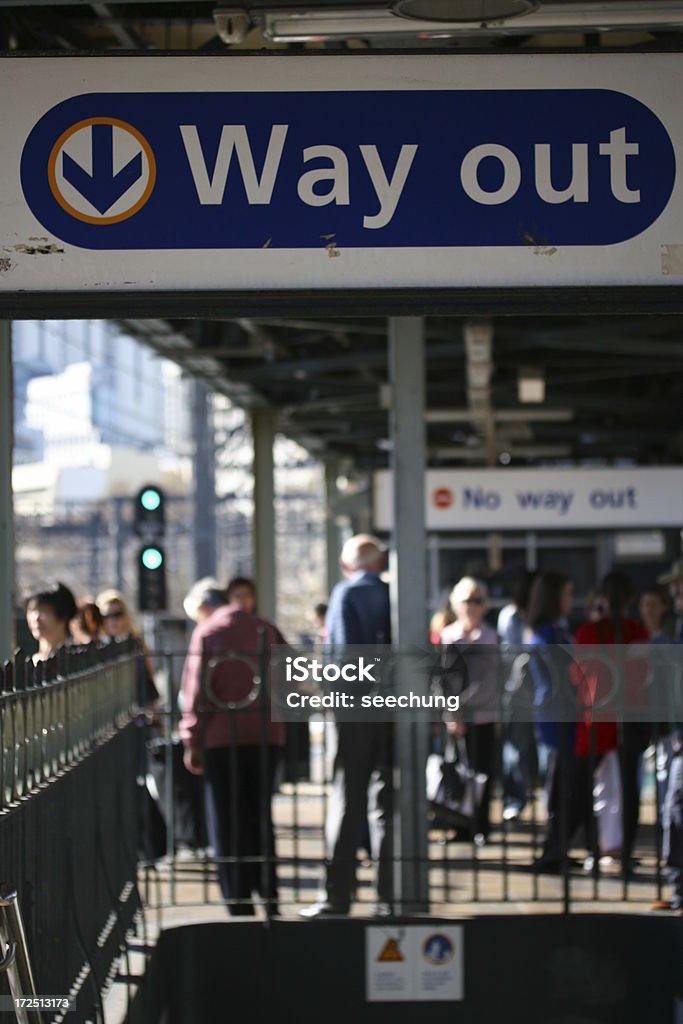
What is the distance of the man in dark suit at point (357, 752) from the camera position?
7.22m

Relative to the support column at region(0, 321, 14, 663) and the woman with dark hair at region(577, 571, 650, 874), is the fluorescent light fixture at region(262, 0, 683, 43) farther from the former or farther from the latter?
the woman with dark hair at region(577, 571, 650, 874)

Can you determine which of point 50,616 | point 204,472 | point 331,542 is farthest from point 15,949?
point 204,472

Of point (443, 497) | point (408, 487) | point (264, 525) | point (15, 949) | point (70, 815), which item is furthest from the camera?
point (264, 525)

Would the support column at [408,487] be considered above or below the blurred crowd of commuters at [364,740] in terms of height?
above

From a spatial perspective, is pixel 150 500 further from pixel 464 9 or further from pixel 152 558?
pixel 464 9

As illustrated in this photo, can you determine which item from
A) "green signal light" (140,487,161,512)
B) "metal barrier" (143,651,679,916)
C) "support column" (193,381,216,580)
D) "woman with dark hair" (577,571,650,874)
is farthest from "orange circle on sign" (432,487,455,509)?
"support column" (193,381,216,580)

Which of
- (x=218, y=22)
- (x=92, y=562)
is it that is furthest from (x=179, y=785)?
(x=92, y=562)

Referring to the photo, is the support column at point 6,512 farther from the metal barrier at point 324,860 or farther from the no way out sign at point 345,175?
the metal barrier at point 324,860

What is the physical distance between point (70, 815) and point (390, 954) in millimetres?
1766

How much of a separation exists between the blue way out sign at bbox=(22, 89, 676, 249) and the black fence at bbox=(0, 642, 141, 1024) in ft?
4.16

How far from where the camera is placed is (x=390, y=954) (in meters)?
5.96

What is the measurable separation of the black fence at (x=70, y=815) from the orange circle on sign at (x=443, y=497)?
438cm

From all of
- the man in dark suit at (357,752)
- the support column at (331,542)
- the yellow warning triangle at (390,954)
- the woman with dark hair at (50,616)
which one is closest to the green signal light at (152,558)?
the support column at (331,542)

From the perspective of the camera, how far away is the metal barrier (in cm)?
659
